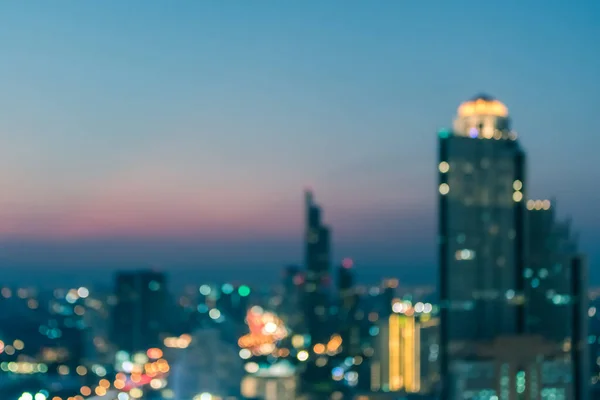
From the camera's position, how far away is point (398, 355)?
47.9 feet

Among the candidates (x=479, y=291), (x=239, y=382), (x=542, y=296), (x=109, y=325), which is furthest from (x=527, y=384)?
(x=109, y=325)

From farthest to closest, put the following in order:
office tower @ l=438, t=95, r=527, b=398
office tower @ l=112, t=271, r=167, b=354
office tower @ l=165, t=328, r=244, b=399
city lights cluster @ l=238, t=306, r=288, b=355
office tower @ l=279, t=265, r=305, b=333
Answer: office tower @ l=279, t=265, r=305, b=333
office tower @ l=112, t=271, r=167, b=354
city lights cluster @ l=238, t=306, r=288, b=355
office tower @ l=165, t=328, r=244, b=399
office tower @ l=438, t=95, r=527, b=398

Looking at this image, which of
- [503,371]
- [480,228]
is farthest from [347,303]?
[503,371]

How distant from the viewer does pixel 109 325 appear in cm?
2161

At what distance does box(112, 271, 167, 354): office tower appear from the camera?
69.9 feet

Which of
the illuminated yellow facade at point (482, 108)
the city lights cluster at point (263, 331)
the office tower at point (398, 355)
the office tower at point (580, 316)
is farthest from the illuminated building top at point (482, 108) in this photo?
the city lights cluster at point (263, 331)

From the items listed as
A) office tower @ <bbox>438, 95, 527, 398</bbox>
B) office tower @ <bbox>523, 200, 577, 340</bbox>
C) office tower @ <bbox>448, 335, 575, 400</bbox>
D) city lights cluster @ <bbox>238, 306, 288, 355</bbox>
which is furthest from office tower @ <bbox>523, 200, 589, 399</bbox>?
city lights cluster @ <bbox>238, 306, 288, 355</bbox>

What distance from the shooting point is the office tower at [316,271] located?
74.0ft

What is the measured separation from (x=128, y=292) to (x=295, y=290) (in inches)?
164

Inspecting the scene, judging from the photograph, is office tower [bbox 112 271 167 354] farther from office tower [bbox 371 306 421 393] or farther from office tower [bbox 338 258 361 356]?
office tower [bbox 371 306 421 393]

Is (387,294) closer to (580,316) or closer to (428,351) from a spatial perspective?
(428,351)

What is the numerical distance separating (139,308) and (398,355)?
885cm

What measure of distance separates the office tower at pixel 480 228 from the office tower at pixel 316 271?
11787 millimetres

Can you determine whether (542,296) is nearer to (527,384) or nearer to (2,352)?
(527,384)
